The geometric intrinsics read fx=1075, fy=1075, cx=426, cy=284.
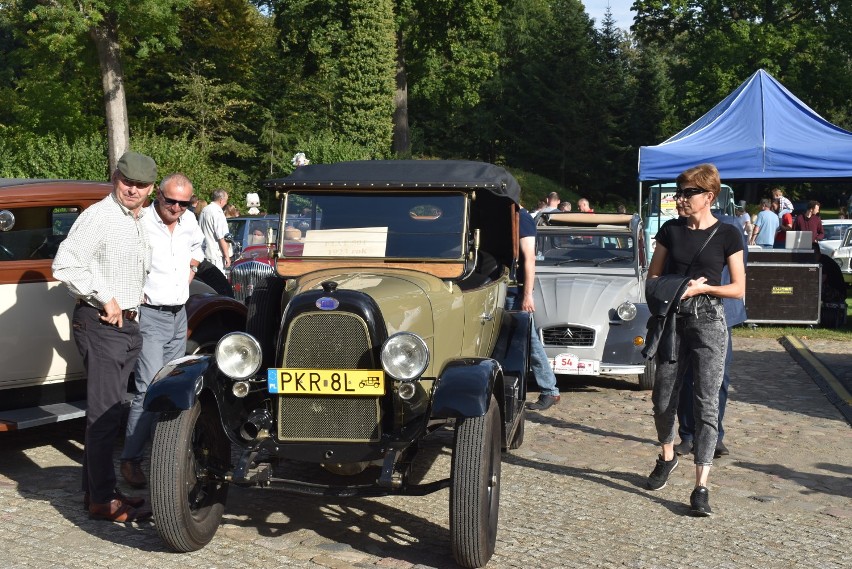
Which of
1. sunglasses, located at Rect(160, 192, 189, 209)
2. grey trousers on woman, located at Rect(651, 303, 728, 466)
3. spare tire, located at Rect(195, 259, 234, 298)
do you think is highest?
sunglasses, located at Rect(160, 192, 189, 209)

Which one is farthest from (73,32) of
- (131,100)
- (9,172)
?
(131,100)

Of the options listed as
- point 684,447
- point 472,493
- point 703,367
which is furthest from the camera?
point 684,447

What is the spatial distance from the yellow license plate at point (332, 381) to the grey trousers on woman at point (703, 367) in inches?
79.1

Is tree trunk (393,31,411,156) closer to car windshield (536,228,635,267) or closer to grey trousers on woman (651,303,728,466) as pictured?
car windshield (536,228,635,267)

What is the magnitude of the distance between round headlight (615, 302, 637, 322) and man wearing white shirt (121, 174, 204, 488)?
4988 millimetres

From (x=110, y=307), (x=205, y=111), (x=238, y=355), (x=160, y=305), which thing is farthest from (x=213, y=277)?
(x=205, y=111)

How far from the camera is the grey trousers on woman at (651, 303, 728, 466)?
6.44m

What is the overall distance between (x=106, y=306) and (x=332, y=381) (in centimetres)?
137

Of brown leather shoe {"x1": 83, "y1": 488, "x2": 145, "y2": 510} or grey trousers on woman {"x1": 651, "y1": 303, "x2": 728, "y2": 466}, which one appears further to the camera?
grey trousers on woman {"x1": 651, "y1": 303, "x2": 728, "y2": 466}

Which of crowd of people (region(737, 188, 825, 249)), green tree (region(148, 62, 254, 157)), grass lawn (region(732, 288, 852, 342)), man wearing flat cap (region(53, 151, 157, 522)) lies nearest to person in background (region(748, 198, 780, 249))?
crowd of people (region(737, 188, 825, 249))

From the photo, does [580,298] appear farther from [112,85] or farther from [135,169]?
[112,85]

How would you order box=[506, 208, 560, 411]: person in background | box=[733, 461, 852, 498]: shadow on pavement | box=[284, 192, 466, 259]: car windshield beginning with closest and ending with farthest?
box=[284, 192, 466, 259]: car windshield
box=[733, 461, 852, 498]: shadow on pavement
box=[506, 208, 560, 411]: person in background

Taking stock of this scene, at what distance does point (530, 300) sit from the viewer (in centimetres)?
894

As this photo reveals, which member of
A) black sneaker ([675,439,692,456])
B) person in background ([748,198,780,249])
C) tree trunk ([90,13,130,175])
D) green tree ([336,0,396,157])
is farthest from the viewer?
green tree ([336,0,396,157])
